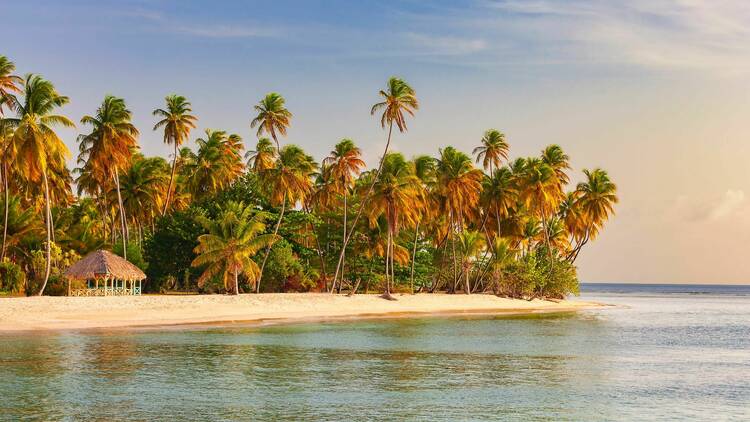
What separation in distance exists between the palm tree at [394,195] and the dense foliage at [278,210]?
133 millimetres

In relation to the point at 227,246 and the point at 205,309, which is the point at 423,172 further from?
the point at 205,309

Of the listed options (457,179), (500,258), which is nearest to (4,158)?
(457,179)

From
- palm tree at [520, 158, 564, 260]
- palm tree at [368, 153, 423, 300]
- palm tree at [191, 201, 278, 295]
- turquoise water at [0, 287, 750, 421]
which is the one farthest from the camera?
palm tree at [520, 158, 564, 260]

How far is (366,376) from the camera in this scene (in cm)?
2788

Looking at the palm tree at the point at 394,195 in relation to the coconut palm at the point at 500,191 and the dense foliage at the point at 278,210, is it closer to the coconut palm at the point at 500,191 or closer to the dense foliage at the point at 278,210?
the dense foliage at the point at 278,210

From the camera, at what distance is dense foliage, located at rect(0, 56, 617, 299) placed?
6050 cm

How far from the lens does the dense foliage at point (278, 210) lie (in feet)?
198

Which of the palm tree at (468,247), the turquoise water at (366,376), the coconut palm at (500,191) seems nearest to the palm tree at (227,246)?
the turquoise water at (366,376)

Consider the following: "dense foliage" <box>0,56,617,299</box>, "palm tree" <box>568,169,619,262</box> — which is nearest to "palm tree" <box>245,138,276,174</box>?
"dense foliage" <box>0,56,617,299</box>

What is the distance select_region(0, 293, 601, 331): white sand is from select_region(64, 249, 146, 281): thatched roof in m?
2.83

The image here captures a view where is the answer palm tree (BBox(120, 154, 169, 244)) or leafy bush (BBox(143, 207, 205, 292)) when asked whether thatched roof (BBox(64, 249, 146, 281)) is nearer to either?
leafy bush (BBox(143, 207, 205, 292))

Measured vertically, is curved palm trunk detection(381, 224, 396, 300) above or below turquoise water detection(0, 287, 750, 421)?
above

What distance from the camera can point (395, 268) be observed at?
79062 mm

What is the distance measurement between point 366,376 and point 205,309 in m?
29.3
